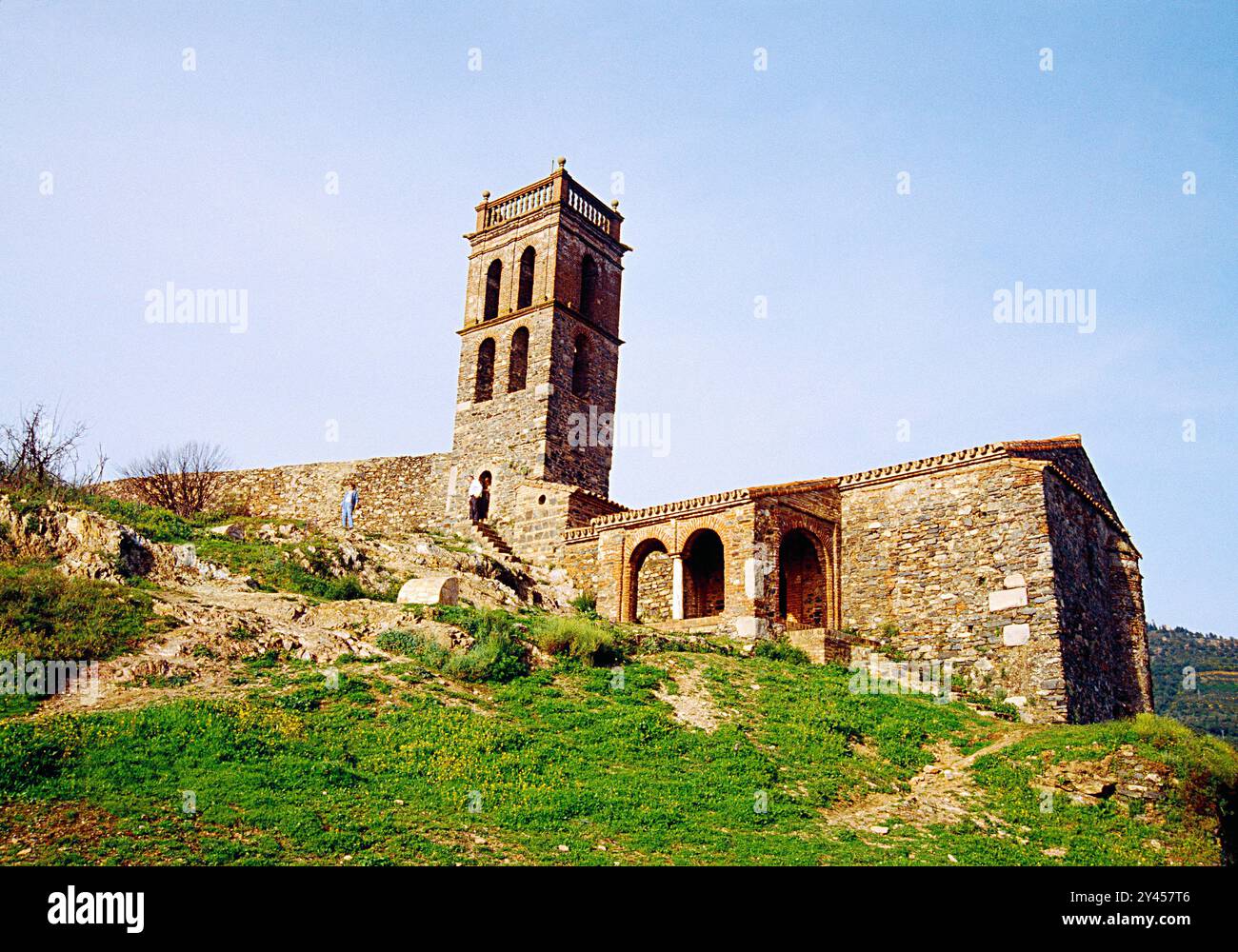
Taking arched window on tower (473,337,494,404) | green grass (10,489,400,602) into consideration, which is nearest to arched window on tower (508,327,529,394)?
arched window on tower (473,337,494,404)

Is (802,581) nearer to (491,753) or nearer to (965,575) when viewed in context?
(965,575)

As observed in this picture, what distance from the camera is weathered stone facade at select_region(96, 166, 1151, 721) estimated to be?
21.4 m

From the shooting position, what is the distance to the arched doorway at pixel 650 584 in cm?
2606

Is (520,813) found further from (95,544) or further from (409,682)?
(95,544)

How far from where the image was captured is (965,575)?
72.4 ft

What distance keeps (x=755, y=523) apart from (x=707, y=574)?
14.1ft

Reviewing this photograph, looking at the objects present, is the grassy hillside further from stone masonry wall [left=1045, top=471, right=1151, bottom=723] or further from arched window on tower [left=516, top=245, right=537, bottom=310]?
arched window on tower [left=516, top=245, right=537, bottom=310]

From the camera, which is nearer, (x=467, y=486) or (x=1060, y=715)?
(x=1060, y=715)

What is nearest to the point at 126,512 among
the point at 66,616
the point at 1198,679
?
A: the point at 66,616

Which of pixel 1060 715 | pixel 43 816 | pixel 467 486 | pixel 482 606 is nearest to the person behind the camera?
pixel 43 816

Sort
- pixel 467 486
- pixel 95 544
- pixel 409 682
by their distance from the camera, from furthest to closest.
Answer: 1. pixel 467 486
2. pixel 95 544
3. pixel 409 682

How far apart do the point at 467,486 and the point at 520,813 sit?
20353 millimetres

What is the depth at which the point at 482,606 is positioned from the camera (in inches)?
840
